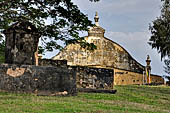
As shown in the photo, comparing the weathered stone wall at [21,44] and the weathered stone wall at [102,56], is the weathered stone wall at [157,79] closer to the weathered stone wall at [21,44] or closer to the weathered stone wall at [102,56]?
the weathered stone wall at [102,56]

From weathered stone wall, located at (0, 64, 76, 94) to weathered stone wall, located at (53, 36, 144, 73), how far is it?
2154 centimetres

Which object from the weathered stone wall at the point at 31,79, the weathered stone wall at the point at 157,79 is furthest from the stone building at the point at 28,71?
the weathered stone wall at the point at 157,79

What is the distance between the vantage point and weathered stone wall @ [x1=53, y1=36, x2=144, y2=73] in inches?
1516

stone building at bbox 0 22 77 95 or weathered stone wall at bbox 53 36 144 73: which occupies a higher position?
weathered stone wall at bbox 53 36 144 73

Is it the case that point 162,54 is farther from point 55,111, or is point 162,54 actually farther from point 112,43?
point 55,111

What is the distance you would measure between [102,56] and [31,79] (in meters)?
22.9

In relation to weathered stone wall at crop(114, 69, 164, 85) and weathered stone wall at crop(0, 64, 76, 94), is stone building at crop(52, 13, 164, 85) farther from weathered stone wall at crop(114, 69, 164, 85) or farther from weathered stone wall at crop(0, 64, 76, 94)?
weathered stone wall at crop(0, 64, 76, 94)

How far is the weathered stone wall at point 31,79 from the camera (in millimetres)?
16062

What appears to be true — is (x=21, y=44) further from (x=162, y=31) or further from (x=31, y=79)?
(x=162, y=31)

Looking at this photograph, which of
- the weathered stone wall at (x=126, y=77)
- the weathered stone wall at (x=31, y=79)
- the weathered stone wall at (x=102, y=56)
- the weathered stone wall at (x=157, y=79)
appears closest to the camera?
the weathered stone wall at (x=31, y=79)

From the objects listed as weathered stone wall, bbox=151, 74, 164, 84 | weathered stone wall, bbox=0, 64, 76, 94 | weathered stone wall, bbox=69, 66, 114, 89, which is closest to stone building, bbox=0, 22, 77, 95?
weathered stone wall, bbox=0, 64, 76, 94

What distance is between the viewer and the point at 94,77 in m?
21.0

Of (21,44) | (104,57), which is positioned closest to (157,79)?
(104,57)

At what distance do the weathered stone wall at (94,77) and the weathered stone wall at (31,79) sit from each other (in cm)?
413
